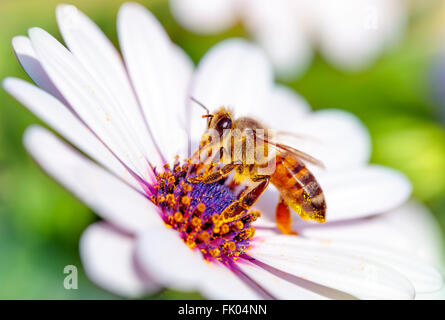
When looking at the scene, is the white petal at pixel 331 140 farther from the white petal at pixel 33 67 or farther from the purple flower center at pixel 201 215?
the white petal at pixel 33 67

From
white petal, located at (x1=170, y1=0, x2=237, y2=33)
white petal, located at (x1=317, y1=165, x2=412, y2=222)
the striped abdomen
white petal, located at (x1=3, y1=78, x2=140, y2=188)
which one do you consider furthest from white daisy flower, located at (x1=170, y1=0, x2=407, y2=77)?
white petal, located at (x1=3, y1=78, x2=140, y2=188)

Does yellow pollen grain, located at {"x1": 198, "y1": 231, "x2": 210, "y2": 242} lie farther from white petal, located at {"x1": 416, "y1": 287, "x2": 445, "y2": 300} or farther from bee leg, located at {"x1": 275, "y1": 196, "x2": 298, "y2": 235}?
white petal, located at {"x1": 416, "y1": 287, "x2": 445, "y2": 300}

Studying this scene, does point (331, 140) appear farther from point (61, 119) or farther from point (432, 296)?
point (61, 119)

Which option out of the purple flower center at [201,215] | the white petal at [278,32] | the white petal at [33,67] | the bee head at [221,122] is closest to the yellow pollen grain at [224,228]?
the purple flower center at [201,215]

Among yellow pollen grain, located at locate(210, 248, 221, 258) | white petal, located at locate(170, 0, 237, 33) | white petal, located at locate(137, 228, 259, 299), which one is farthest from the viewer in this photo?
white petal, located at locate(170, 0, 237, 33)

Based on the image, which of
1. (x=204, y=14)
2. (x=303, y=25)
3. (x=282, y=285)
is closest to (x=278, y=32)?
(x=303, y=25)
